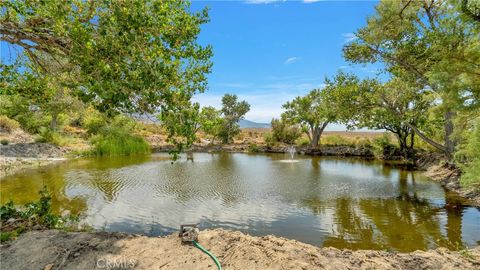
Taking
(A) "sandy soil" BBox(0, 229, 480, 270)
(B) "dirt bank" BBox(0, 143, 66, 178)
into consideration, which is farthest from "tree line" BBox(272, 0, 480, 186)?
(B) "dirt bank" BBox(0, 143, 66, 178)

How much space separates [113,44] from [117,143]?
25214 mm

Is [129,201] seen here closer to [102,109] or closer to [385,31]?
[102,109]

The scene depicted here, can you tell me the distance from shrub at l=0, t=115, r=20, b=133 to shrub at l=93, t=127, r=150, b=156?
6888 mm

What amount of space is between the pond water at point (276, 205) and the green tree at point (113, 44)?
413 centimetres

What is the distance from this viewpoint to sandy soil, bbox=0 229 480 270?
431 cm

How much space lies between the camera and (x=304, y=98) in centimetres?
3716

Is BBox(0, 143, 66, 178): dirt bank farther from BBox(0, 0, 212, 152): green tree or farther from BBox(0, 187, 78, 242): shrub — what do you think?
BBox(0, 0, 212, 152): green tree

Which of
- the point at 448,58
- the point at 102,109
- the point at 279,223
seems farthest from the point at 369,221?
the point at 102,109

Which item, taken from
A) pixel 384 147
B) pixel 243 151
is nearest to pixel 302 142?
pixel 243 151

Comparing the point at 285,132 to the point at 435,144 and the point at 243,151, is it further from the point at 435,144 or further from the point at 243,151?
the point at 435,144

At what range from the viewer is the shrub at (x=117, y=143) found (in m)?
26.3

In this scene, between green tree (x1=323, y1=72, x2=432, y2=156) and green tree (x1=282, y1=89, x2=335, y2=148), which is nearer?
green tree (x1=323, y1=72, x2=432, y2=156)

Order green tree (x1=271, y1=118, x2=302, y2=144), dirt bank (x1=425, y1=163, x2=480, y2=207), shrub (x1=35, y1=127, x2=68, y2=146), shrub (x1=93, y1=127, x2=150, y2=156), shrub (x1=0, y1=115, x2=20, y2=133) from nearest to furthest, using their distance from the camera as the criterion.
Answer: dirt bank (x1=425, y1=163, x2=480, y2=207)
shrub (x1=35, y1=127, x2=68, y2=146)
shrub (x1=0, y1=115, x2=20, y2=133)
shrub (x1=93, y1=127, x2=150, y2=156)
green tree (x1=271, y1=118, x2=302, y2=144)

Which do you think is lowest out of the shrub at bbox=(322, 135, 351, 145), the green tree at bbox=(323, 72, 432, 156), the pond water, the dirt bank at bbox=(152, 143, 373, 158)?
the pond water
